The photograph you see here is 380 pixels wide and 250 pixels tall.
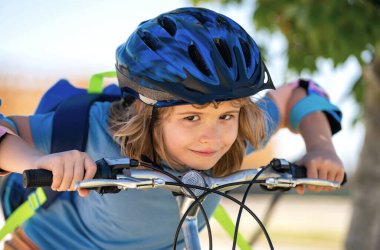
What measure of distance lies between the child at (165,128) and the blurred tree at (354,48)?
947 mm

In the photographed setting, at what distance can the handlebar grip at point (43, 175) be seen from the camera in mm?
2295

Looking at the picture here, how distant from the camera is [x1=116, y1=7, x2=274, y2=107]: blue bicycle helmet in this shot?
8.23 ft

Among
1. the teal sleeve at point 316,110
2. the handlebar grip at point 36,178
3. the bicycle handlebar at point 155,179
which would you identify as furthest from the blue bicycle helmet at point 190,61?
the teal sleeve at point 316,110

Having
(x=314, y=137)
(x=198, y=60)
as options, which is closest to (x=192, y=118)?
(x=198, y=60)

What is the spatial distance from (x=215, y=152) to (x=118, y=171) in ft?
1.31

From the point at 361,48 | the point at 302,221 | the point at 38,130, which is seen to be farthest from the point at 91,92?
the point at 302,221

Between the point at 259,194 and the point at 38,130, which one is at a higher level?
the point at 38,130

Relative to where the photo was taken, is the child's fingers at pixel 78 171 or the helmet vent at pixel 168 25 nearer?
the child's fingers at pixel 78 171

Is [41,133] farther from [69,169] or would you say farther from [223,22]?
[223,22]

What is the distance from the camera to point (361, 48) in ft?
14.3

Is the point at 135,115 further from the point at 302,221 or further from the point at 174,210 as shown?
the point at 302,221

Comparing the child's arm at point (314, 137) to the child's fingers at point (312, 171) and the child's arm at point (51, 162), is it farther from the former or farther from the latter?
the child's arm at point (51, 162)

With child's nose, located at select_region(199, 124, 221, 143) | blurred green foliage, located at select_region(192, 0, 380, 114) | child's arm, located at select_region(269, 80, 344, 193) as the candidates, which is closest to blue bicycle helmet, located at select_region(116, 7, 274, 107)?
child's nose, located at select_region(199, 124, 221, 143)

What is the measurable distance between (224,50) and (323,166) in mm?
586
